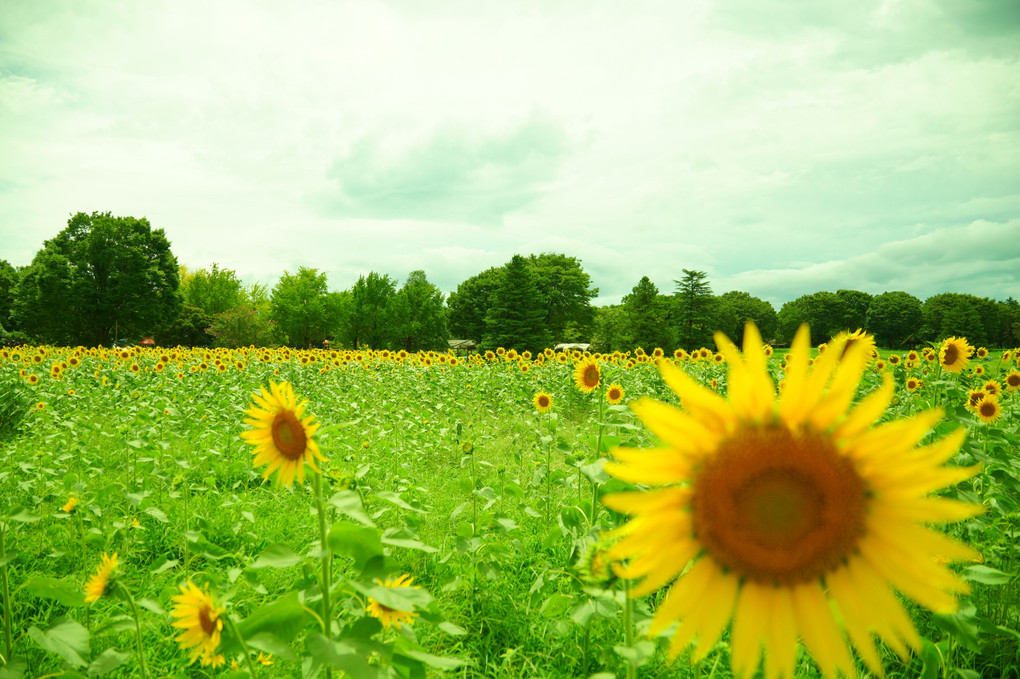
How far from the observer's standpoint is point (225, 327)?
3033 cm

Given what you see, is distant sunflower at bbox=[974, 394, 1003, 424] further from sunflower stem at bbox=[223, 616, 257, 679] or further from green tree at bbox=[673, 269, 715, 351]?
green tree at bbox=[673, 269, 715, 351]

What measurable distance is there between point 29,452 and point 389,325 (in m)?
38.4

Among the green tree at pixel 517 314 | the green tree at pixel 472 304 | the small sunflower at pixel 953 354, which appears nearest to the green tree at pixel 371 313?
the green tree at pixel 517 314

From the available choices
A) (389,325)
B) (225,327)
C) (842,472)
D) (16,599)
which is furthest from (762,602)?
(389,325)

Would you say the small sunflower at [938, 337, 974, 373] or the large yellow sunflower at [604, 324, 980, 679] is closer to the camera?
the large yellow sunflower at [604, 324, 980, 679]

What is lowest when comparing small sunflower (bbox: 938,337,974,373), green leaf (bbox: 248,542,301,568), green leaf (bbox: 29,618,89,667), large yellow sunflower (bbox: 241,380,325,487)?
green leaf (bbox: 29,618,89,667)

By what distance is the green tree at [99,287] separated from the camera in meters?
32.7

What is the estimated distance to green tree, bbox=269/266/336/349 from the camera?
38562mm

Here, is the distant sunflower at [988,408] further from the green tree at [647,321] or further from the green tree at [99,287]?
the green tree at [99,287]

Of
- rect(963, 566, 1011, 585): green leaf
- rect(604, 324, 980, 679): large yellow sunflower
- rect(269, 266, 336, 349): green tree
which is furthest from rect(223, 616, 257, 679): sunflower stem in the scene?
rect(269, 266, 336, 349): green tree

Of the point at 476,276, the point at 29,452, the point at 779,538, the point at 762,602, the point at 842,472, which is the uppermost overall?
the point at 476,276

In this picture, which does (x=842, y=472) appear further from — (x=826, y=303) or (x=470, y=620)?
(x=826, y=303)

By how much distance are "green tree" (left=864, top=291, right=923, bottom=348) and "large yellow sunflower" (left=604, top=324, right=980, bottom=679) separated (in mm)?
79204

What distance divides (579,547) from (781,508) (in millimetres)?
1607
